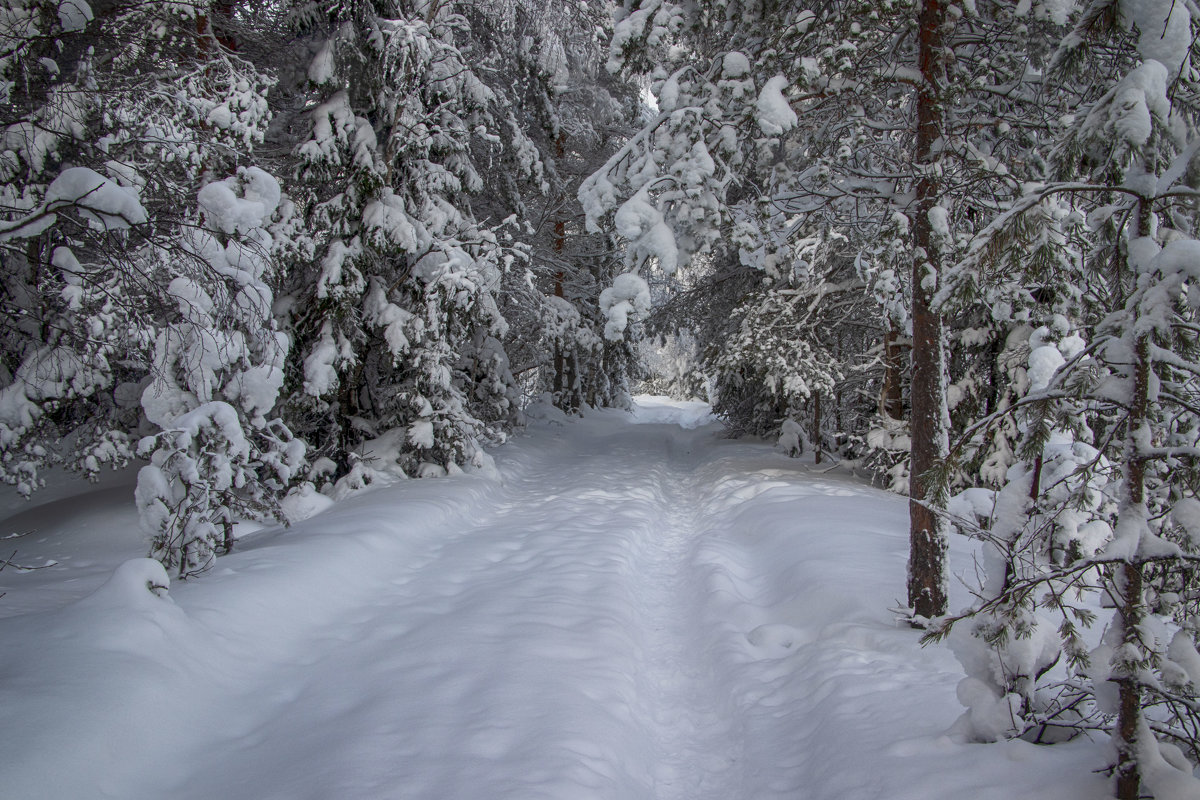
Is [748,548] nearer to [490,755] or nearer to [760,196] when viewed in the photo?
[760,196]

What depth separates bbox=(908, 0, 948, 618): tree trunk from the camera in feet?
17.0

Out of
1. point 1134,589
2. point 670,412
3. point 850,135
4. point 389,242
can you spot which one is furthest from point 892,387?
point 670,412

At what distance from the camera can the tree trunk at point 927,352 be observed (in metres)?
5.18

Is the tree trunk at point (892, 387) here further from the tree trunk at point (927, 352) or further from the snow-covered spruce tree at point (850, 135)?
the tree trunk at point (927, 352)

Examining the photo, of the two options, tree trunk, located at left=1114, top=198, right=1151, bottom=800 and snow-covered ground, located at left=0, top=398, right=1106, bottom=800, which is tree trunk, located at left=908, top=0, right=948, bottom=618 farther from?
tree trunk, located at left=1114, top=198, right=1151, bottom=800

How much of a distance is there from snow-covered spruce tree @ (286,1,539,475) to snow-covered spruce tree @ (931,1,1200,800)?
9.30m

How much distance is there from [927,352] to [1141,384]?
2952 millimetres

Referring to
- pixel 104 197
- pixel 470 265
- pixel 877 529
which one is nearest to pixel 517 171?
pixel 470 265

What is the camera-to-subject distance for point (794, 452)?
1502cm

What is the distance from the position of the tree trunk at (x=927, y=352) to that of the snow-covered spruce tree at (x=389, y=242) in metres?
7.43

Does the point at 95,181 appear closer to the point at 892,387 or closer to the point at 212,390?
the point at 212,390

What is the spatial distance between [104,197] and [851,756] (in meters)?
5.21

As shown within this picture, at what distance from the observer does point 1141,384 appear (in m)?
2.46

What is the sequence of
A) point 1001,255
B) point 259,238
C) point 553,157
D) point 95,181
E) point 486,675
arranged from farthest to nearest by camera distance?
point 553,157
point 259,238
point 486,675
point 95,181
point 1001,255
